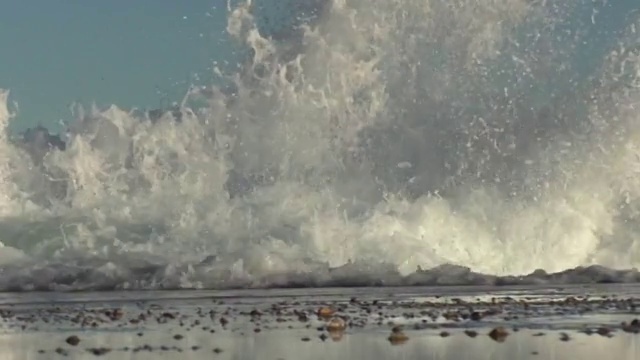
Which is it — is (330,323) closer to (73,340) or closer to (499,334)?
(499,334)

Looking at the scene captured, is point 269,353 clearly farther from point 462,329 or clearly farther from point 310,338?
point 462,329

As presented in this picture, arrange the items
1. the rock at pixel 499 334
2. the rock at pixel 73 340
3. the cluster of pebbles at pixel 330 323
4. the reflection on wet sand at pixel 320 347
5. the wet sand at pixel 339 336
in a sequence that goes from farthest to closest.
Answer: the rock at pixel 73 340 < the cluster of pebbles at pixel 330 323 < the rock at pixel 499 334 < the wet sand at pixel 339 336 < the reflection on wet sand at pixel 320 347

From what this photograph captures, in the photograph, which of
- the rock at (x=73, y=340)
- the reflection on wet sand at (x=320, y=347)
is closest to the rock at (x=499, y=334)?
the reflection on wet sand at (x=320, y=347)

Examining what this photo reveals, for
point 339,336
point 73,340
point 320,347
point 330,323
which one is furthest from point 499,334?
point 73,340

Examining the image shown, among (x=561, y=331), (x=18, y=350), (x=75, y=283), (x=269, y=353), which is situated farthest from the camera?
(x=75, y=283)

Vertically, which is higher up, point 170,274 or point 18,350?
point 170,274

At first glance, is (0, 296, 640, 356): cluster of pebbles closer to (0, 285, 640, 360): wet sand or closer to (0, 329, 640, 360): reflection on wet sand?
(0, 285, 640, 360): wet sand

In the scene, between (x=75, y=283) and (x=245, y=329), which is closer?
(x=245, y=329)

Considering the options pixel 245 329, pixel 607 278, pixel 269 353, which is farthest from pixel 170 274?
pixel 269 353

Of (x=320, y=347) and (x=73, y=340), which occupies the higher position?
(x=73, y=340)

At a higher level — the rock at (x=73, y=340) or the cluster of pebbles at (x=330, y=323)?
the cluster of pebbles at (x=330, y=323)

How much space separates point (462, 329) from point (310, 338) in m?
4.63

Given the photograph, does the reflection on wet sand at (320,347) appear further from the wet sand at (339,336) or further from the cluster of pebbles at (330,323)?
the cluster of pebbles at (330,323)

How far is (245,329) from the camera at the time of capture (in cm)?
3319
